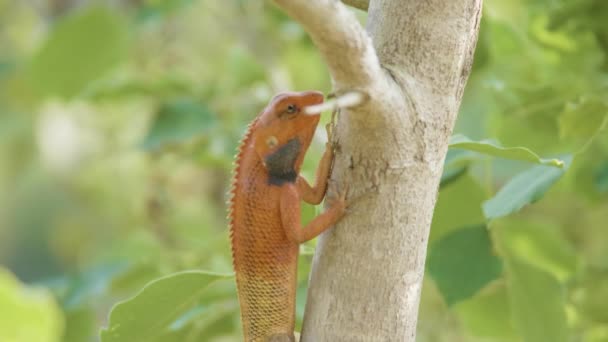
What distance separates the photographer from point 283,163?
154cm

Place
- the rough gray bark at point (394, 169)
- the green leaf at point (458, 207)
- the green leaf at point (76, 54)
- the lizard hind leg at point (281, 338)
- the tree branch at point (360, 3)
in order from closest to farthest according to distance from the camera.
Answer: the rough gray bark at point (394, 169)
the tree branch at point (360, 3)
the lizard hind leg at point (281, 338)
the green leaf at point (458, 207)
the green leaf at point (76, 54)

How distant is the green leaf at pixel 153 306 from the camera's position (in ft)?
4.34

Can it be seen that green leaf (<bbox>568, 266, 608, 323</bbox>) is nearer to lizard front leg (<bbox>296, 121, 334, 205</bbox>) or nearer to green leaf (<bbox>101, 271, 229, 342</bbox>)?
lizard front leg (<bbox>296, 121, 334, 205</bbox>)

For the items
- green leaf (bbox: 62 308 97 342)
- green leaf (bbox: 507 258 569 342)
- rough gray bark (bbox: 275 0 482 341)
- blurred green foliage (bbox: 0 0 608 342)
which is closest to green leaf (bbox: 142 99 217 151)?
blurred green foliage (bbox: 0 0 608 342)

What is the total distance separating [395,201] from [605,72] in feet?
2.92

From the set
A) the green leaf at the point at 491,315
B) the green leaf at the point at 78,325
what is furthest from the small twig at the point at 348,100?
the green leaf at the point at 78,325

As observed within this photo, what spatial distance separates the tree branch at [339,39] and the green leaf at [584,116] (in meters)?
0.60

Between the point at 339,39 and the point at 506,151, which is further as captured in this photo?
the point at 506,151

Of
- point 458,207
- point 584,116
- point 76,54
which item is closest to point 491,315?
point 458,207

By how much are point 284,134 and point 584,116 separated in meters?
0.53

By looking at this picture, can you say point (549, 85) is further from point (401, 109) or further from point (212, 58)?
point (212, 58)

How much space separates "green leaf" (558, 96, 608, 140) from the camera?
1450mm

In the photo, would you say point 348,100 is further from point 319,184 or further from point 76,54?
point 76,54

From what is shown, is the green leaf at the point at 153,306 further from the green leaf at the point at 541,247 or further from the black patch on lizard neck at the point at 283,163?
the green leaf at the point at 541,247
